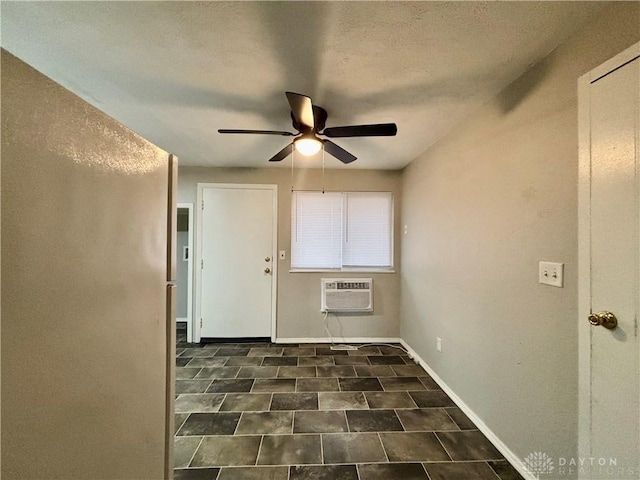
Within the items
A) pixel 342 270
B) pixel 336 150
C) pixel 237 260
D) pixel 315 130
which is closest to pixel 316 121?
pixel 315 130

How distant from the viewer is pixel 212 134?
2.30 meters

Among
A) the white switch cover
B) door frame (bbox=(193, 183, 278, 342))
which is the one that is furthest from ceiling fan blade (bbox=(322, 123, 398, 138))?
door frame (bbox=(193, 183, 278, 342))

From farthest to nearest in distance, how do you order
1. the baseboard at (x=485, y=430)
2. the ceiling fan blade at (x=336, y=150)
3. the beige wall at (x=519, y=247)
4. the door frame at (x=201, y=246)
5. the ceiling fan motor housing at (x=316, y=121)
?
the door frame at (x=201, y=246)
the ceiling fan blade at (x=336, y=150)
the ceiling fan motor housing at (x=316, y=121)
the baseboard at (x=485, y=430)
the beige wall at (x=519, y=247)

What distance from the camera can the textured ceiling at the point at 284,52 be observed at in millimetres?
1067

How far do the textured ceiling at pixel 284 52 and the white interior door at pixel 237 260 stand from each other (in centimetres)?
138

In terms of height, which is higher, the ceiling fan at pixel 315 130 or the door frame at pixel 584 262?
the ceiling fan at pixel 315 130

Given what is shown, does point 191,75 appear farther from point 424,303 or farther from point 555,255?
point 424,303

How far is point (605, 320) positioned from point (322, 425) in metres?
1.66

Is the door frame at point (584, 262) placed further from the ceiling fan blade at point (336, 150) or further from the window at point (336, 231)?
the window at point (336, 231)

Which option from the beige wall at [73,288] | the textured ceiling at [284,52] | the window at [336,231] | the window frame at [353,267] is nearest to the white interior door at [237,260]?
the window frame at [353,267]

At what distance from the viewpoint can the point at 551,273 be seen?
4.16ft

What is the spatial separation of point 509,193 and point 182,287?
14.0 ft

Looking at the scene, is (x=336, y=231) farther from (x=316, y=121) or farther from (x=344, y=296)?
(x=316, y=121)

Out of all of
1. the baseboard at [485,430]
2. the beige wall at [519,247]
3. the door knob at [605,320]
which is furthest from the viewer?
the baseboard at [485,430]
